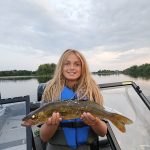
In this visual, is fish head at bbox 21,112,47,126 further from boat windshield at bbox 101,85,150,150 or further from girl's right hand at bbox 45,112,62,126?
boat windshield at bbox 101,85,150,150

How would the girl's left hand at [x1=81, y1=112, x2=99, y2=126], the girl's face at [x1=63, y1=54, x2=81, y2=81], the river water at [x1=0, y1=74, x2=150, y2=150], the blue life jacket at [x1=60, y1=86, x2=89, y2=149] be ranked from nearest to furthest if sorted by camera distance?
1. the girl's left hand at [x1=81, y1=112, x2=99, y2=126]
2. the blue life jacket at [x1=60, y1=86, x2=89, y2=149]
3. the girl's face at [x1=63, y1=54, x2=81, y2=81]
4. the river water at [x1=0, y1=74, x2=150, y2=150]

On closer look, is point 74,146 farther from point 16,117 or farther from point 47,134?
point 16,117

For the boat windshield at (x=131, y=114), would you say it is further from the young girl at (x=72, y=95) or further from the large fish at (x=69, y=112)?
the large fish at (x=69, y=112)

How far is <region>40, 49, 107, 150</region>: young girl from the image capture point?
4.09m

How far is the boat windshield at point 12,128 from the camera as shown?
16.9 feet

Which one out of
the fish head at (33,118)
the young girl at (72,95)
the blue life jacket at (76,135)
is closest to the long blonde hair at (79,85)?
the young girl at (72,95)

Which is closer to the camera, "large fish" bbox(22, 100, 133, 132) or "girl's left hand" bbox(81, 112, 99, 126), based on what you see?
"large fish" bbox(22, 100, 133, 132)

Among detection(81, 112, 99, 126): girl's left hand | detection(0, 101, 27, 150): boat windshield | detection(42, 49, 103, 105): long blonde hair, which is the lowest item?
detection(0, 101, 27, 150): boat windshield

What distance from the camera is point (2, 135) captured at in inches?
209

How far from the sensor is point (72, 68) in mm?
4195

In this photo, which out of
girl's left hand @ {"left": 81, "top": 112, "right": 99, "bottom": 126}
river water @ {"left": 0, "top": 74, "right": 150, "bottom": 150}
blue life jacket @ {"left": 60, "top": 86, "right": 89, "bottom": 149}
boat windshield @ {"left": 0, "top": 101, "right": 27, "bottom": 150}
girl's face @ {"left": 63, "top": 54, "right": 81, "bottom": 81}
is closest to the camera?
girl's left hand @ {"left": 81, "top": 112, "right": 99, "bottom": 126}

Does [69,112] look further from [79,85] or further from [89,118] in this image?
[79,85]

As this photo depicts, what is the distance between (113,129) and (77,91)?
0.91 m

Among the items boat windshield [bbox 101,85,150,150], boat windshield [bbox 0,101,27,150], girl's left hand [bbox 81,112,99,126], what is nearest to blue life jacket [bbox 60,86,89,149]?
girl's left hand [bbox 81,112,99,126]
